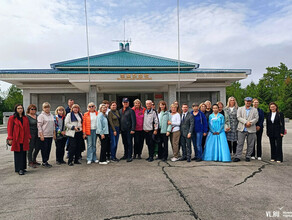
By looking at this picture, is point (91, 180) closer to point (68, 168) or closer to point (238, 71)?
point (68, 168)

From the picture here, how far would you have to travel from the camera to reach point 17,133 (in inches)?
196

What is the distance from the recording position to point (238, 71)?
61.8ft

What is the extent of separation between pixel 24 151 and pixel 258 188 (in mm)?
5451

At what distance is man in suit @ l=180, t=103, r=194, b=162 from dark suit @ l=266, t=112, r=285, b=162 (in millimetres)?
2393

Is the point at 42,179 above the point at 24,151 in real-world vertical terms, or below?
below

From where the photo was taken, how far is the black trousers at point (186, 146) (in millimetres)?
6125

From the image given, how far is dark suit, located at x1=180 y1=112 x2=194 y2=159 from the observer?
6114 mm

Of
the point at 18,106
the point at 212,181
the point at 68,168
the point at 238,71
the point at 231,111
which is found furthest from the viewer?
the point at 238,71

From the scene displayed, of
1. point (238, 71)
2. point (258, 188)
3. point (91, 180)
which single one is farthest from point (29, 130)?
point (238, 71)

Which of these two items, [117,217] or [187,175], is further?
[187,175]

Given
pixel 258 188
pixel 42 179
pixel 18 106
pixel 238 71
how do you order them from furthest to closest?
pixel 238 71 < pixel 18 106 < pixel 42 179 < pixel 258 188

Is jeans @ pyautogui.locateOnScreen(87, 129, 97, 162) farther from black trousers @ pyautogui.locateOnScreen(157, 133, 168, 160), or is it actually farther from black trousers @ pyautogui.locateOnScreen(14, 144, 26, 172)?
black trousers @ pyautogui.locateOnScreen(157, 133, 168, 160)

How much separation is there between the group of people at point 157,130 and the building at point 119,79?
9951mm

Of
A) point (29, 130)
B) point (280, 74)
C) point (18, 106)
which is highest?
point (280, 74)
